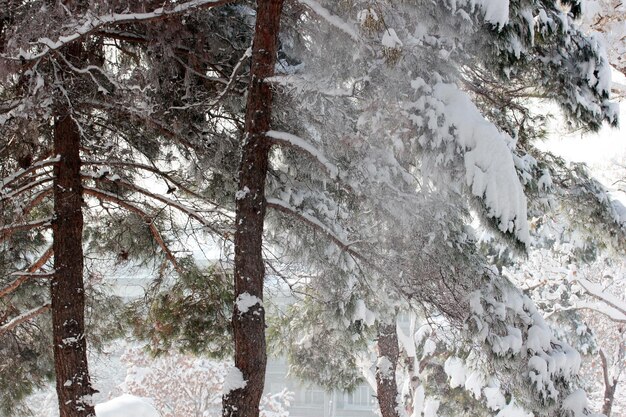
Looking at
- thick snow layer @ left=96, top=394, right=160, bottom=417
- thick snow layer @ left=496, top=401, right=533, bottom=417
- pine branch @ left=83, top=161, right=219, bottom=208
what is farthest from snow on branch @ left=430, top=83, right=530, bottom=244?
thick snow layer @ left=496, top=401, right=533, bottom=417

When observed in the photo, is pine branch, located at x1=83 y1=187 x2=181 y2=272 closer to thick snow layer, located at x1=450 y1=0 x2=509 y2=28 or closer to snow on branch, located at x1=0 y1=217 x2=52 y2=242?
snow on branch, located at x1=0 y1=217 x2=52 y2=242

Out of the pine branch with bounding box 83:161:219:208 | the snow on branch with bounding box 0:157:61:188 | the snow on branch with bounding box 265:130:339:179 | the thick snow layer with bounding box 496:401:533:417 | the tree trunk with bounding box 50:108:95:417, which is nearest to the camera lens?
the snow on branch with bounding box 265:130:339:179

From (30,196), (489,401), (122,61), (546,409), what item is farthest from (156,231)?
(489,401)

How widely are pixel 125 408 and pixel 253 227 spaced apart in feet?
16.7

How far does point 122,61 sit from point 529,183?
3843 mm

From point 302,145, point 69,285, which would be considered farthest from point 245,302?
point 69,285

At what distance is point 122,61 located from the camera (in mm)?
6277

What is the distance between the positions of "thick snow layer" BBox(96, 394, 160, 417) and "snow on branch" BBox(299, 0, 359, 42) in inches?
238

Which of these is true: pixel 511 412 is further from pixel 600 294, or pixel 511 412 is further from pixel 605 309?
pixel 600 294

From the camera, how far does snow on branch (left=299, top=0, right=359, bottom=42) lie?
177 inches

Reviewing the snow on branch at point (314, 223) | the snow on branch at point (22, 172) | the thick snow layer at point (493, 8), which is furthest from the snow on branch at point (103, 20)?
the thick snow layer at point (493, 8)

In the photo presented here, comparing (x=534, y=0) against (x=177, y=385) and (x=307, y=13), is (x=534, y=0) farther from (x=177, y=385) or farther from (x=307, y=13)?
(x=177, y=385)

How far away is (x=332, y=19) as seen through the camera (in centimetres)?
456

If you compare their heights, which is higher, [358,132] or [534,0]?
[534,0]
